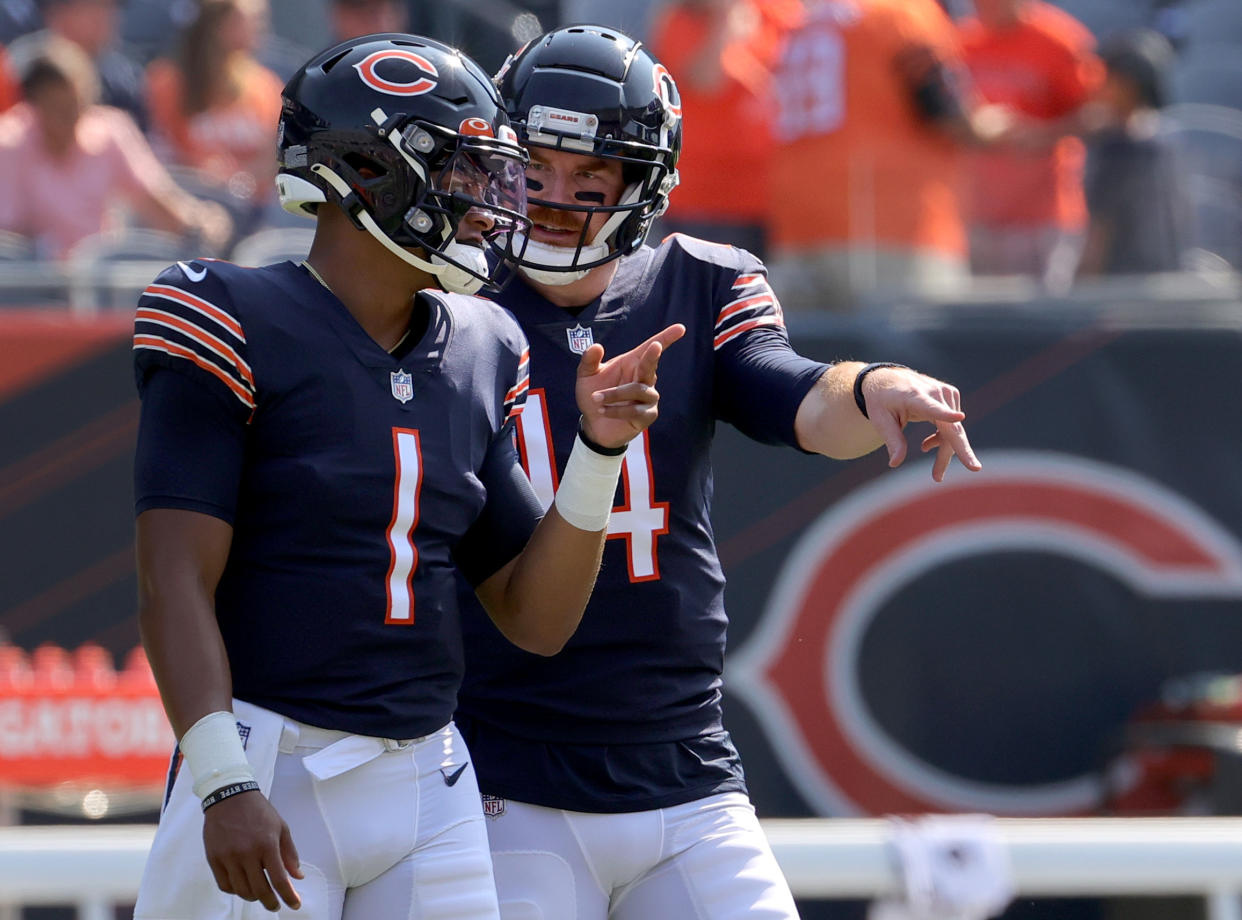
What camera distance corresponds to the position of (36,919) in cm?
501

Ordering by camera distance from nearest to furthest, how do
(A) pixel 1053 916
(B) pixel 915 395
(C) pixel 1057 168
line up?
(B) pixel 915 395 < (A) pixel 1053 916 < (C) pixel 1057 168

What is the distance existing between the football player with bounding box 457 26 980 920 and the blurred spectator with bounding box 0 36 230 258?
302 cm

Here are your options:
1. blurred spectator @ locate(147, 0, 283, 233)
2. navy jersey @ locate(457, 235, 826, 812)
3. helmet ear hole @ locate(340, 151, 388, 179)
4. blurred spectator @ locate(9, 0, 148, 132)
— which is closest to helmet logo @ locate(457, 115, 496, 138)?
helmet ear hole @ locate(340, 151, 388, 179)

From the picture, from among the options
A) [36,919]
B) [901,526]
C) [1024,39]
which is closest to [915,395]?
[901,526]

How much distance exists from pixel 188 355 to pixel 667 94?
3.39 ft

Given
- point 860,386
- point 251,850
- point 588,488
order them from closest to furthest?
point 251,850 < point 588,488 < point 860,386

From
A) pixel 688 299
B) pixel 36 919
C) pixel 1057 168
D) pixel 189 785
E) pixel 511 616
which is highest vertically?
pixel 1057 168

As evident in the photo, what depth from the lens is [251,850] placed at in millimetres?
1971

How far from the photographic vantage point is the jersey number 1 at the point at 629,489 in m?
2.64

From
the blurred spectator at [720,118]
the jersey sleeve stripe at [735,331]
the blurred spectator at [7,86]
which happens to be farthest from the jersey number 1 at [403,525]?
the blurred spectator at [7,86]

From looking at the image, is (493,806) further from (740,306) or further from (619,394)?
(740,306)

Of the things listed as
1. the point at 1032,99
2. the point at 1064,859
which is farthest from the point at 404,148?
the point at 1032,99

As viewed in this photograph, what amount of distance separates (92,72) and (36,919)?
3.00 metres

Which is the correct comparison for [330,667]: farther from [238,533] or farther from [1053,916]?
[1053,916]
